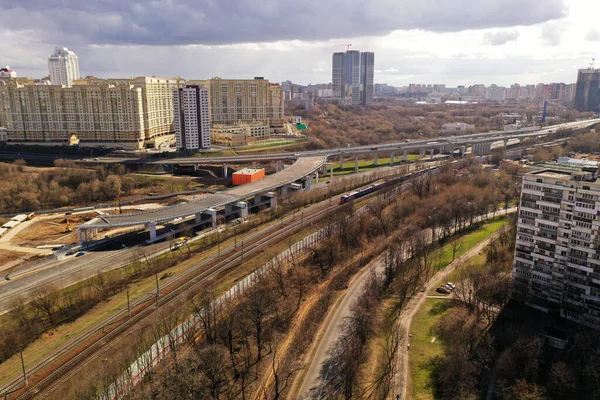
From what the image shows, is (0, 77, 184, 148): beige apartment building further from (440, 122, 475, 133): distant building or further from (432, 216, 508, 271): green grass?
(440, 122, 475, 133): distant building

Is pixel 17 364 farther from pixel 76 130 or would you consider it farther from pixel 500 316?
pixel 76 130

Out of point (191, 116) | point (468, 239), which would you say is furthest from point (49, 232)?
point (468, 239)

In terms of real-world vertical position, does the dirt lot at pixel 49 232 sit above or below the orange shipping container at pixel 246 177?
below

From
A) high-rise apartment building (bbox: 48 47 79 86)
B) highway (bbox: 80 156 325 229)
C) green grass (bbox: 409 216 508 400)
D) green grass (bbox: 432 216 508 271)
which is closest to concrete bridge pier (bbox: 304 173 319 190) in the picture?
highway (bbox: 80 156 325 229)

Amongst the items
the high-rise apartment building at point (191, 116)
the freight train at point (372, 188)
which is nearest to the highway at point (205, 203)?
the freight train at point (372, 188)

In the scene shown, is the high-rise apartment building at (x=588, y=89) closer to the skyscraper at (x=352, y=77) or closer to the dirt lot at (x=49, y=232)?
the skyscraper at (x=352, y=77)

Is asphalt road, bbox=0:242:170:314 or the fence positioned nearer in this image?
the fence

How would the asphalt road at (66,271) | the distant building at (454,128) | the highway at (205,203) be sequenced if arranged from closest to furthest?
the asphalt road at (66,271)
the highway at (205,203)
the distant building at (454,128)
